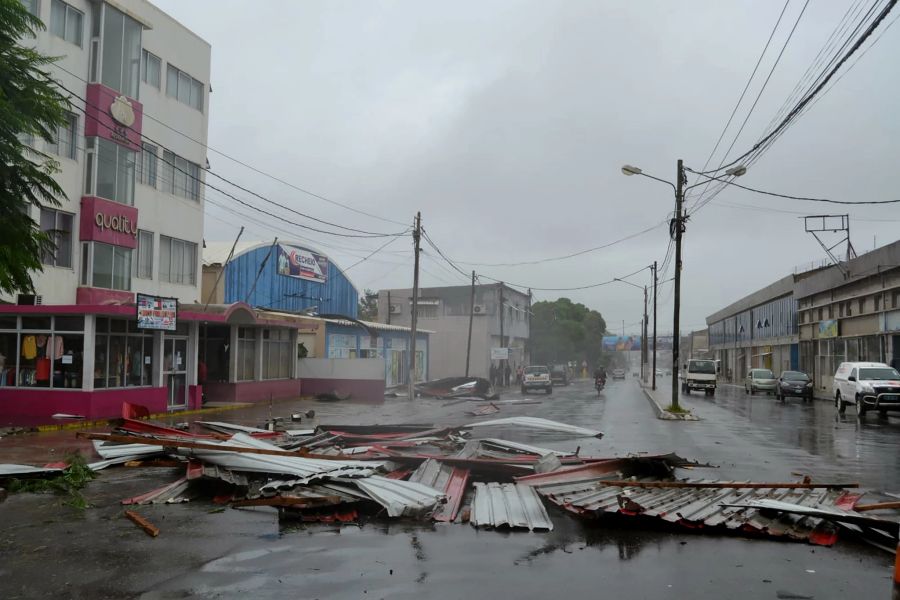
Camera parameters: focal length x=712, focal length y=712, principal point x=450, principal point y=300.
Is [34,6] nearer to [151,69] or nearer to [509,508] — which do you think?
[151,69]

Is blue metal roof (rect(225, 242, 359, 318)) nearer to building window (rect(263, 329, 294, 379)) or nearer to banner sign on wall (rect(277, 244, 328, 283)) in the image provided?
banner sign on wall (rect(277, 244, 328, 283))

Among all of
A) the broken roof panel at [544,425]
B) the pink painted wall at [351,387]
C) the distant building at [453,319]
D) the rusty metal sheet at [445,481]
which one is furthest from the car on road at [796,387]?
the rusty metal sheet at [445,481]

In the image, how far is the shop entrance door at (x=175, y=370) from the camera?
2388 cm

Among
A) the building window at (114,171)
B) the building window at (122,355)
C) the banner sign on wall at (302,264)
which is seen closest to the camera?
the building window at (122,355)

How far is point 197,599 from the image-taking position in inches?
224

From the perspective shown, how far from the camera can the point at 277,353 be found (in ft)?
103

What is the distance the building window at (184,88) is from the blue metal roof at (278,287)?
27.3ft

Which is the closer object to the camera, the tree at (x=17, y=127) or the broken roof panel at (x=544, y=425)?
the tree at (x=17, y=127)

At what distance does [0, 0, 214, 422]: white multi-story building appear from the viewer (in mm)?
20016

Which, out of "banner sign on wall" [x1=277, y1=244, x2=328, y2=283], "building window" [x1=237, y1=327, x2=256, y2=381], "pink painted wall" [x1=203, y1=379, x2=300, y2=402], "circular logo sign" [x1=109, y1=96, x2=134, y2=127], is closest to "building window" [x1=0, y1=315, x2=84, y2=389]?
"pink painted wall" [x1=203, y1=379, x2=300, y2=402]

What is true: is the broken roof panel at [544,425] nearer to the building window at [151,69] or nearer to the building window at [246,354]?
the building window at [246,354]

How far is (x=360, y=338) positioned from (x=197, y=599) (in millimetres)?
36486

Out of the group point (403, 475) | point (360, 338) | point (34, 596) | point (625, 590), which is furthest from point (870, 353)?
point (34, 596)

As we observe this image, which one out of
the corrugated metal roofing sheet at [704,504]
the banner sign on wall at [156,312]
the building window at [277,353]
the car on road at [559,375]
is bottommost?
the car on road at [559,375]
